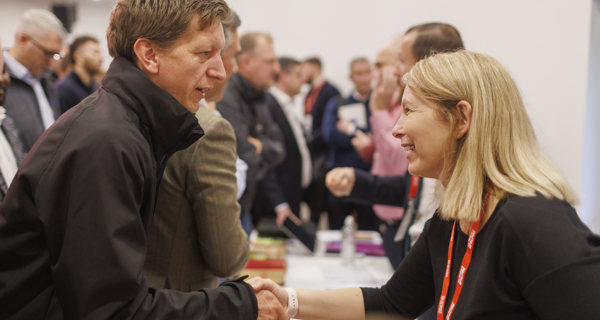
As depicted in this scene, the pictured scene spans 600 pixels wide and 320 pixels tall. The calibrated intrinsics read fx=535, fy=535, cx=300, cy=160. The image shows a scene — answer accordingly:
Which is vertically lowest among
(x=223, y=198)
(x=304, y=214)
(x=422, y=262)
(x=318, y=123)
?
(x=304, y=214)

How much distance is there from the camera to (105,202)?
3.43 ft

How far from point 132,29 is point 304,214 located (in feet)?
18.4

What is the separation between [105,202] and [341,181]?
4.95 feet

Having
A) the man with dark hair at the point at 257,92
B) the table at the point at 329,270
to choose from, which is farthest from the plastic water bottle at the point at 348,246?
the man with dark hair at the point at 257,92

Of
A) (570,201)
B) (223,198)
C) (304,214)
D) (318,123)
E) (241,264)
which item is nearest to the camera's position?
(570,201)

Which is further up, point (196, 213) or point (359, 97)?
point (196, 213)

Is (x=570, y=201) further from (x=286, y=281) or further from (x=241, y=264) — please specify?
(x=286, y=281)

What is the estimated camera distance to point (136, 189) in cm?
112

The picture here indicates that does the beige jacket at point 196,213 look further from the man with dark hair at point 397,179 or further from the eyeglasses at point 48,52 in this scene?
the eyeglasses at point 48,52

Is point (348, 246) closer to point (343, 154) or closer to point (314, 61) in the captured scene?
point (343, 154)

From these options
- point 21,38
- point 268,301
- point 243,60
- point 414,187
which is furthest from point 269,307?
point 21,38

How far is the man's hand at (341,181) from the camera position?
243 centimetres

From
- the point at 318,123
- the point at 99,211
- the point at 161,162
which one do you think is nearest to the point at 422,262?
the point at 161,162

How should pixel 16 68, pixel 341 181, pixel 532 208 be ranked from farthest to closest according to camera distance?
pixel 16 68 → pixel 341 181 → pixel 532 208
